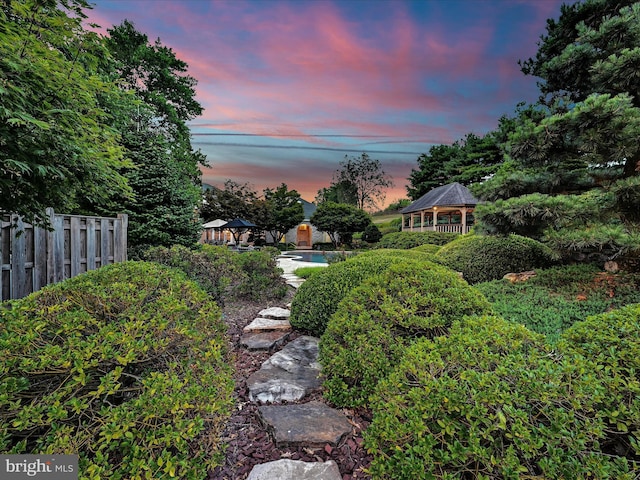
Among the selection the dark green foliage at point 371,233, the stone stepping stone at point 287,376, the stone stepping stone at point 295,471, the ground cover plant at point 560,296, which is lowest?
the stone stepping stone at point 295,471

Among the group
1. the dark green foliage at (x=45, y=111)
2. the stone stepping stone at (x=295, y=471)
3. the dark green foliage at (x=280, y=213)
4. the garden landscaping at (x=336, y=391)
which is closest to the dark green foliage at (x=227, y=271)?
the garden landscaping at (x=336, y=391)

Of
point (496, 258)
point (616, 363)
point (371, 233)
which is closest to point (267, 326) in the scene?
point (616, 363)

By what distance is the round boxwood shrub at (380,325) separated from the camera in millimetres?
2008

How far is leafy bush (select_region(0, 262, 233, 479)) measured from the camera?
109 centimetres

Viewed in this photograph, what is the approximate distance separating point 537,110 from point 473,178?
18145 millimetres

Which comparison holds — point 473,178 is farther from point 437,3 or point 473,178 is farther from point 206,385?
point 206,385

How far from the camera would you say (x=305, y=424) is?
1876 mm

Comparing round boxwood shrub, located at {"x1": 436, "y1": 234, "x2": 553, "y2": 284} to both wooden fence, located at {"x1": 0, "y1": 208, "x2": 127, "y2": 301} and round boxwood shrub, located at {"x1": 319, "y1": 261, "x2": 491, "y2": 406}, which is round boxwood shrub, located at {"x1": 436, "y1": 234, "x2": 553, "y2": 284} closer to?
round boxwood shrub, located at {"x1": 319, "y1": 261, "x2": 491, "y2": 406}

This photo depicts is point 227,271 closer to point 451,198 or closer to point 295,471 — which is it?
point 295,471

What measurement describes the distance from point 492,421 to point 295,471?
100 centimetres

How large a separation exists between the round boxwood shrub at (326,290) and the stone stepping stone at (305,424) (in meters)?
1.19

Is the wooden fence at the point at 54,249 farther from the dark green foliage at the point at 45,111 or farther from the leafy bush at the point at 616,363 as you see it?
the leafy bush at the point at 616,363

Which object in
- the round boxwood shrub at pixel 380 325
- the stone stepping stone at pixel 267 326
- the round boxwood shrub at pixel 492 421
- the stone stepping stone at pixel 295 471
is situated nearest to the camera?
the round boxwood shrub at pixel 492 421

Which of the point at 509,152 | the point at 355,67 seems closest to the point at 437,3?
the point at 355,67
